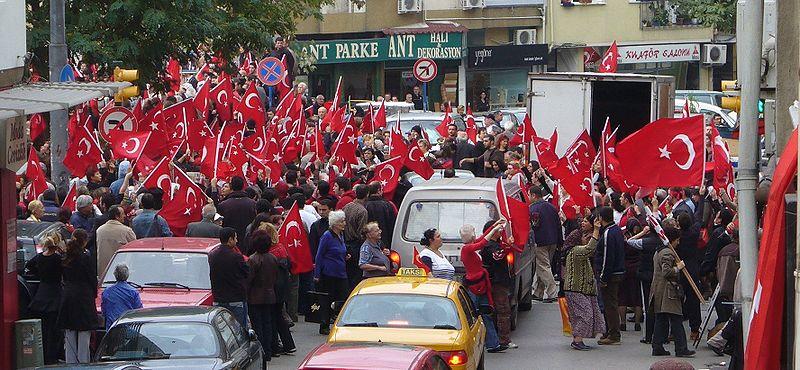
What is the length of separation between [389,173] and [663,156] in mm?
7020

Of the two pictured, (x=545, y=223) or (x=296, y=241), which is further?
(x=545, y=223)

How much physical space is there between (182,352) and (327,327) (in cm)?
509

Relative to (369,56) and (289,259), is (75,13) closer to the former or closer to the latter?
(289,259)

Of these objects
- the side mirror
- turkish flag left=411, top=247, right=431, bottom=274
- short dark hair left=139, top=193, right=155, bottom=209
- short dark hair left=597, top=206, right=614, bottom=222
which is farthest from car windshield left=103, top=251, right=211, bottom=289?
short dark hair left=597, top=206, right=614, bottom=222

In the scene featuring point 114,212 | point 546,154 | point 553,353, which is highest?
point 546,154

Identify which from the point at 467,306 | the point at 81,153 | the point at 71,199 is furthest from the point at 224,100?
the point at 467,306

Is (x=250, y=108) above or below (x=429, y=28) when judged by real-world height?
below

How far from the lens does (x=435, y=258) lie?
50.0 ft

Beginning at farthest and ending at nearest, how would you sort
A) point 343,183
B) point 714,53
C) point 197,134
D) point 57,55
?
point 714,53, point 197,134, point 57,55, point 343,183

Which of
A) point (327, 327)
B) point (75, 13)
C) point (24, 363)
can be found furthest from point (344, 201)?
point (75, 13)

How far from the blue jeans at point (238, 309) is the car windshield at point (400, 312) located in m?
1.99

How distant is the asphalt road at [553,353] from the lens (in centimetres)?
1527

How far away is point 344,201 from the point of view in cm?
1862

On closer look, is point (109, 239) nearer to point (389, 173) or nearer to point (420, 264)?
point (420, 264)
